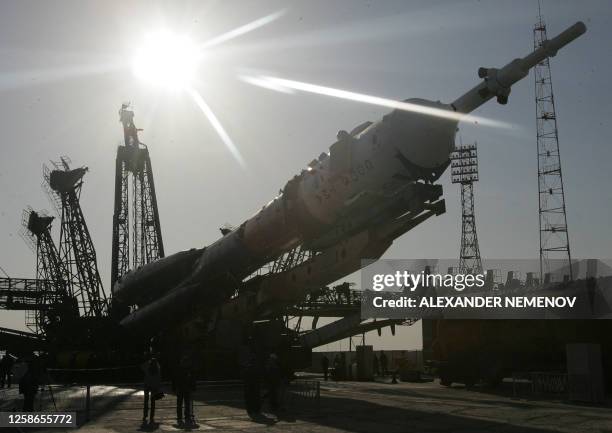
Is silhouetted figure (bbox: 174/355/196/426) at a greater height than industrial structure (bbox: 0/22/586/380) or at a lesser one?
lesser

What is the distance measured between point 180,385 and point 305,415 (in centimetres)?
303

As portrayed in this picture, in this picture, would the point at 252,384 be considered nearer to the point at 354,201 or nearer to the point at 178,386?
the point at 178,386

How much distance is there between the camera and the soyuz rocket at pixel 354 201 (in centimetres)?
1570

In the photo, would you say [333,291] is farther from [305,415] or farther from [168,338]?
[305,415]

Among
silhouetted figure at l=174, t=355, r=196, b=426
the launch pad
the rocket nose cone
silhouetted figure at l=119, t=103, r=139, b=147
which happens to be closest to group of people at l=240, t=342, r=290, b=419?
the launch pad

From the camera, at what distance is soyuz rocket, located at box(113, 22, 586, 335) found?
15.7 metres

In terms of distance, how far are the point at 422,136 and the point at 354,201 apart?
7.84ft

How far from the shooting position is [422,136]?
16031mm

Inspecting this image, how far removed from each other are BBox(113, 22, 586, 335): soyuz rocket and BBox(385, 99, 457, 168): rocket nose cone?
25 mm

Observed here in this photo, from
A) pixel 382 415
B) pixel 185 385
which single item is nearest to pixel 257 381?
pixel 185 385

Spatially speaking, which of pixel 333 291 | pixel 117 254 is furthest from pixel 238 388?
pixel 333 291

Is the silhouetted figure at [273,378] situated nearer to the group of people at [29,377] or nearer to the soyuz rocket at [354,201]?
the soyuz rocket at [354,201]

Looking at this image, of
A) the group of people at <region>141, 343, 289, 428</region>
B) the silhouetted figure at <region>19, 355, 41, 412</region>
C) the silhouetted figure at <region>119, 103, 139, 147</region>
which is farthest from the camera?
the silhouetted figure at <region>119, 103, 139, 147</region>

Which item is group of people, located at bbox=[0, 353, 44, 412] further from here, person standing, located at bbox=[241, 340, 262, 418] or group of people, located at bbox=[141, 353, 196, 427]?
person standing, located at bbox=[241, 340, 262, 418]
